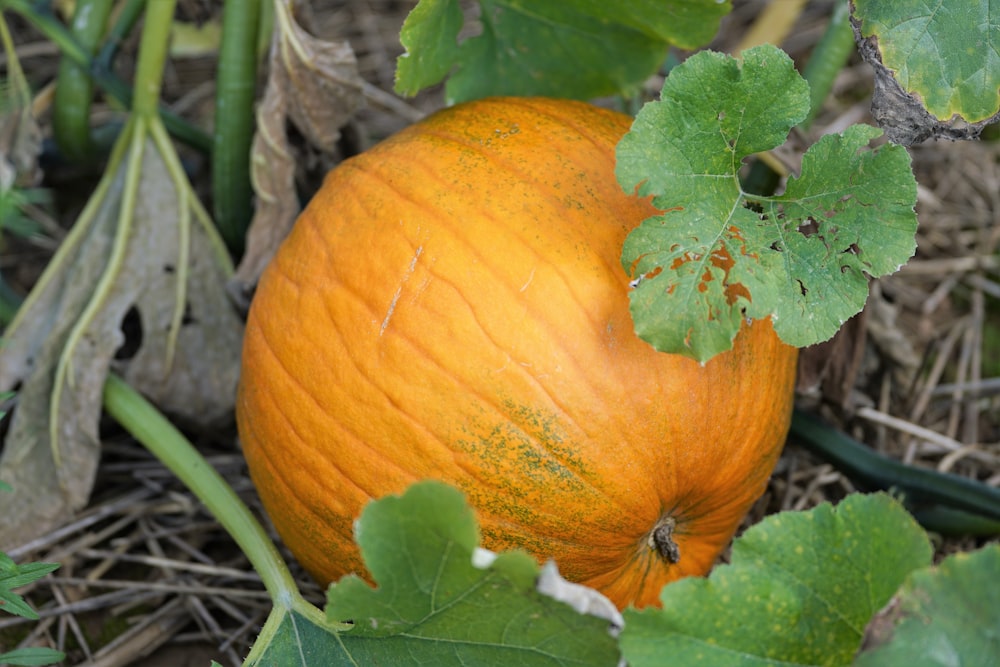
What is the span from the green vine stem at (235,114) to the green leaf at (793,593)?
51.4 inches

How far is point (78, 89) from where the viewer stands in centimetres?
217

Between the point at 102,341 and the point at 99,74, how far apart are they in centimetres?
57

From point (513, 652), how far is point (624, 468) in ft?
0.95

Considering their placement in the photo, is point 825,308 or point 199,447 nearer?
point 825,308

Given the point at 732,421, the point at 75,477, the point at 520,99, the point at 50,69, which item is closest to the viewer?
the point at 732,421

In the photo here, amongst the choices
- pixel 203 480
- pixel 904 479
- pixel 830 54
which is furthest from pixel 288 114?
pixel 904 479

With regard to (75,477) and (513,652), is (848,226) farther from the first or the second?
(75,477)

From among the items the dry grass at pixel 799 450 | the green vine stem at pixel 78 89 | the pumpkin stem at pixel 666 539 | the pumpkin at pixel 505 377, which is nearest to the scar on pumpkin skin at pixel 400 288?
the pumpkin at pixel 505 377

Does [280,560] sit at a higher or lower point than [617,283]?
lower

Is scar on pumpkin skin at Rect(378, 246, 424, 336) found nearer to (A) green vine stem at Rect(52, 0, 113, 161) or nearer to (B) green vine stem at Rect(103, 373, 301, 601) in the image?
(B) green vine stem at Rect(103, 373, 301, 601)

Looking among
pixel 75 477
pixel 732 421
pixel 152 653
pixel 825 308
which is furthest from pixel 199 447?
pixel 825 308

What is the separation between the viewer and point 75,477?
1896 mm

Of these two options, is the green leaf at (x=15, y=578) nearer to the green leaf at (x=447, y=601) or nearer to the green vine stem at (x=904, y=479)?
the green leaf at (x=447, y=601)

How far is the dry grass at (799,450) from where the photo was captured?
1.79m
